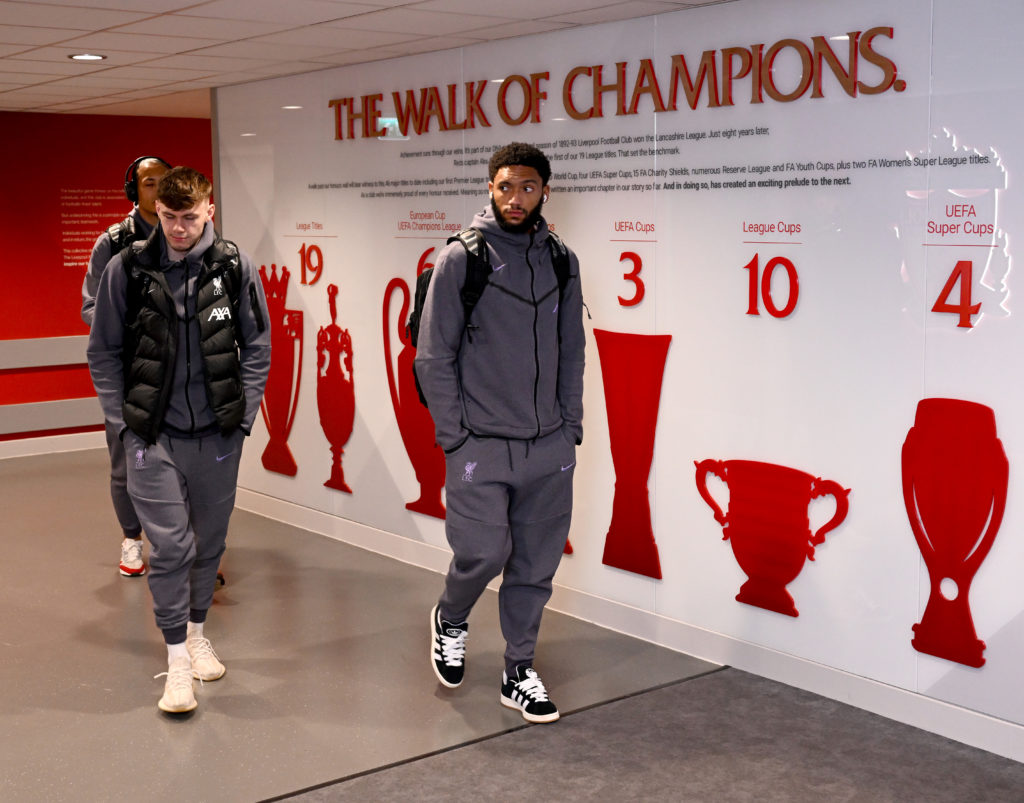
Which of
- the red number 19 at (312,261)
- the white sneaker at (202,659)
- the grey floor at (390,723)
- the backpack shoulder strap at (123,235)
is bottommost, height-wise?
the grey floor at (390,723)

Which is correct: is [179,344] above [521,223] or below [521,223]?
below

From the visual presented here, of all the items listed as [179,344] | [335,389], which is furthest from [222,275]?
[335,389]

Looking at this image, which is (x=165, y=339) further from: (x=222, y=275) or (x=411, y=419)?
(x=411, y=419)

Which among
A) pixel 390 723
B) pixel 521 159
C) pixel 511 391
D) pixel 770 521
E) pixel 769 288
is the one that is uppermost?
pixel 521 159

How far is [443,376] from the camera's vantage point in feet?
A: 13.2

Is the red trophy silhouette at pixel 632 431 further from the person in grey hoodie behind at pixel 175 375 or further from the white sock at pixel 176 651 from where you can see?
the white sock at pixel 176 651

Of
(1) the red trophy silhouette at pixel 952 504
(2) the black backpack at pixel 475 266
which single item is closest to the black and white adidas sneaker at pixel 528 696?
(2) the black backpack at pixel 475 266

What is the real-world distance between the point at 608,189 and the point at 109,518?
3.86 m

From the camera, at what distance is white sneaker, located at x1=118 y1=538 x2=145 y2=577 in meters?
6.00

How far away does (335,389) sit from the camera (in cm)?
688

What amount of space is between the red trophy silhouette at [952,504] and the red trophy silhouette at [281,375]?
4.07 metres

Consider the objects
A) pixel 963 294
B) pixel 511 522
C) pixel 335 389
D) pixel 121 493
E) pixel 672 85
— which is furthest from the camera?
pixel 335 389

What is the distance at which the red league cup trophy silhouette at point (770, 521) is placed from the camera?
4.41 m

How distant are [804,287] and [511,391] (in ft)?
3.74
